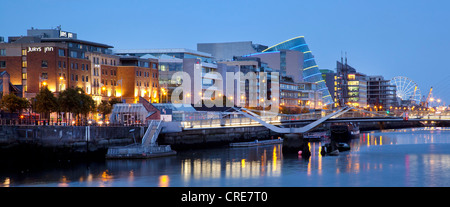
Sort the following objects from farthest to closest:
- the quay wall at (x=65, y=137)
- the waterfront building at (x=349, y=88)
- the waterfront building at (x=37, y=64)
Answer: the waterfront building at (x=349, y=88) → the waterfront building at (x=37, y=64) → the quay wall at (x=65, y=137)

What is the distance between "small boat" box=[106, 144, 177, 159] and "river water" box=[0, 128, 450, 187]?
3.62ft

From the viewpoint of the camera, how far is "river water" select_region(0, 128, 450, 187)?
3675 cm

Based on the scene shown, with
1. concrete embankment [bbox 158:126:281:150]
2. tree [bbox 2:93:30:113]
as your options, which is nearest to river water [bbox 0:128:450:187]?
concrete embankment [bbox 158:126:281:150]

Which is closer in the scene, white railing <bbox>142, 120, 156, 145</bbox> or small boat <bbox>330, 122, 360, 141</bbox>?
white railing <bbox>142, 120, 156, 145</bbox>

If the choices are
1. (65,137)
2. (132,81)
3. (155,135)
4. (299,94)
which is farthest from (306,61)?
(65,137)

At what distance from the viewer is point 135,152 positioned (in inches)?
1991

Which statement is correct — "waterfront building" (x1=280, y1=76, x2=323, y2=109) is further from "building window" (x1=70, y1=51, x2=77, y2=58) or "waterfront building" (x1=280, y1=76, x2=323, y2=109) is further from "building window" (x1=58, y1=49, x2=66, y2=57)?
"building window" (x1=58, y1=49, x2=66, y2=57)

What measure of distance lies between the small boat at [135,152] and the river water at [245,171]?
1.10 metres

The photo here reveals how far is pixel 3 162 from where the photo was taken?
4450 centimetres

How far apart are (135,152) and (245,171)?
11225 millimetres

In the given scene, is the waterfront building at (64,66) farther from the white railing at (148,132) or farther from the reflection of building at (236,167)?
the reflection of building at (236,167)

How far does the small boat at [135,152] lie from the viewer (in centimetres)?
4978

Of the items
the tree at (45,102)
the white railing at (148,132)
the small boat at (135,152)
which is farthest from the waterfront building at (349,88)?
the small boat at (135,152)
